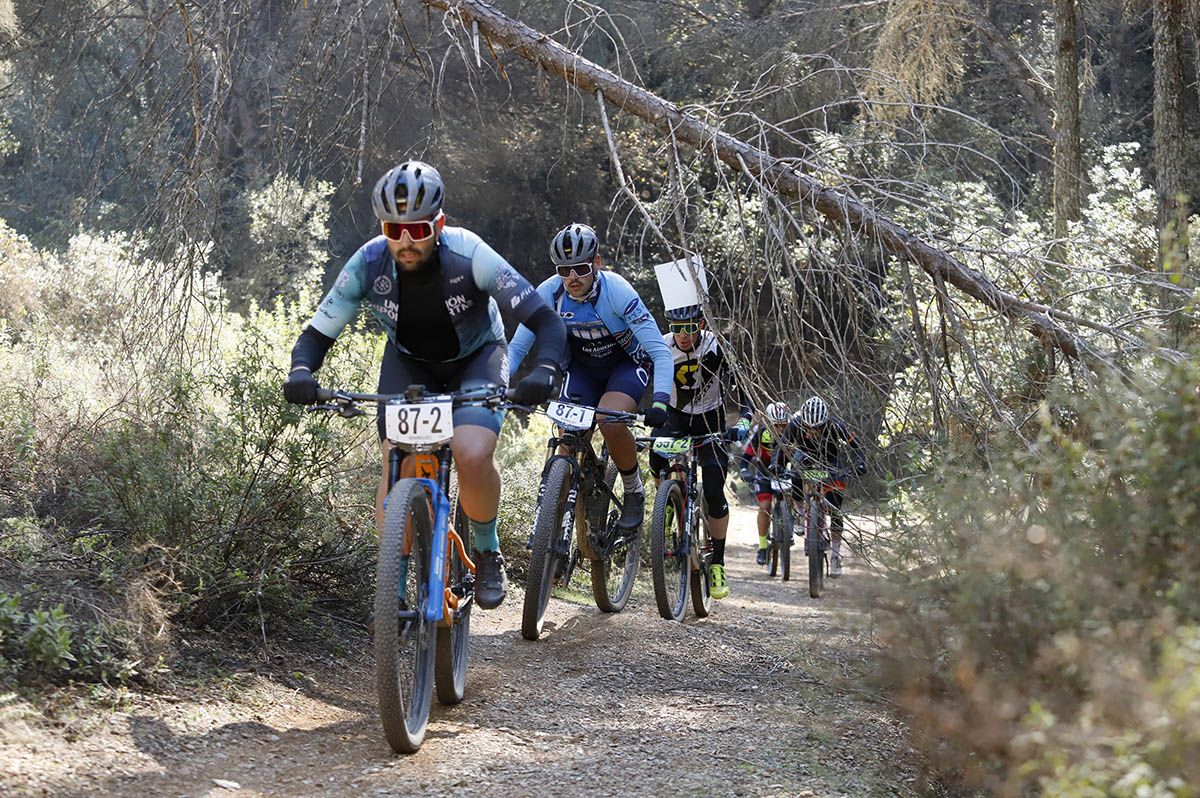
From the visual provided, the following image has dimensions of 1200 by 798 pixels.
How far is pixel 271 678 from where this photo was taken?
5.70 m

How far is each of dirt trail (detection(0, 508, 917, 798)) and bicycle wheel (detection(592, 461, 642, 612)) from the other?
717 millimetres

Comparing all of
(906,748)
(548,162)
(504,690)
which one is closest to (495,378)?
(504,690)

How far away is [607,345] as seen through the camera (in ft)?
25.6

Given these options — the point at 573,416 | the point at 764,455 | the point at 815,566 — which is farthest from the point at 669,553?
the point at 764,455

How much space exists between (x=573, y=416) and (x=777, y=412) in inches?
46.5

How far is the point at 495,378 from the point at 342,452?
1.37 meters

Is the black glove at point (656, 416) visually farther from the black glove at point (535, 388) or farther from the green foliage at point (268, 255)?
the green foliage at point (268, 255)

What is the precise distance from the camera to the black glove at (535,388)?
5035 millimetres

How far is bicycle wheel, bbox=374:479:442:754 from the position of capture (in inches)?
177

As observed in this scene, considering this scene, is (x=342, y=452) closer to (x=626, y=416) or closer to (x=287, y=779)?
(x=626, y=416)

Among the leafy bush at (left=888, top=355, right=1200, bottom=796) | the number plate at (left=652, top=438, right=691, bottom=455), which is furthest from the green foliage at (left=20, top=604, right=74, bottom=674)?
the number plate at (left=652, top=438, right=691, bottom=455)

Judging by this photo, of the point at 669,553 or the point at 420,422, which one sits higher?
the point at 420,422

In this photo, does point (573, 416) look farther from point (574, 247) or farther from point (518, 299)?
point (518, 299)

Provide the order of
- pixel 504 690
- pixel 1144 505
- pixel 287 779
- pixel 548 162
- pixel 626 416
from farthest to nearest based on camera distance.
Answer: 1. pixel 548 162
2. pixel 626 416
3. pixel 504 690
4. pixel 287 779
5. pixel 1144 505
